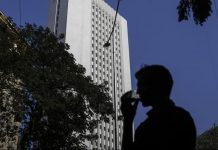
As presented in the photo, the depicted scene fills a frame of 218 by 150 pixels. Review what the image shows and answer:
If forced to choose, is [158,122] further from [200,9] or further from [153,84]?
[200,9]

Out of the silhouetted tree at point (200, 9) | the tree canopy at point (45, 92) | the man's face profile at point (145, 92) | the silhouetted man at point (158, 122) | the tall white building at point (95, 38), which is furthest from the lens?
the tall white building at point (95, 38)

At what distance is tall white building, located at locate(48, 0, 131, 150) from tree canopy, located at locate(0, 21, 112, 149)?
290ft

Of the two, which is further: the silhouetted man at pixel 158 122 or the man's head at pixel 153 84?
the man's head at pixel 153 84

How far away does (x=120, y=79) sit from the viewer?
127 metres

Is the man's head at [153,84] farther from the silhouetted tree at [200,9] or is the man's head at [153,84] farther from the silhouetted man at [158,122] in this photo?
the silhouetted tree at [200,9]

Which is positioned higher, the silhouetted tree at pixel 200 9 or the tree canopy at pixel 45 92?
the tree canopy at pixel 45 92

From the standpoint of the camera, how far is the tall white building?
118750 millimetres

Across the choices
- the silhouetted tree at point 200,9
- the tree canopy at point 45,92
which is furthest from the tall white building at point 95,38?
the silhouetted tree at point 200,9

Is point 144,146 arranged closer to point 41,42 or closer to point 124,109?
point 124,109

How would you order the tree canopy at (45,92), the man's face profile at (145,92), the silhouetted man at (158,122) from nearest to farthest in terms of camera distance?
the silhouetted man at (158,122)
the man's face profile at (145,92)
the tree canopy at (45,92)

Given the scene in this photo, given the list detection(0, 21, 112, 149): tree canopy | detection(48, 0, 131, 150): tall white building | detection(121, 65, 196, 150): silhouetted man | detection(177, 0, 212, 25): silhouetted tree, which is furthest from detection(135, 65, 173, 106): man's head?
detection(48, 0, 131, 150): tall white building

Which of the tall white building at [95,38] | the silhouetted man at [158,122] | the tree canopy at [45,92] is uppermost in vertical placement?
the tall white building at [95,38]

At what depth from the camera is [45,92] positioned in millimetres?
20906

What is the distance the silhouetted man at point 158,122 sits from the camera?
2.48 m
